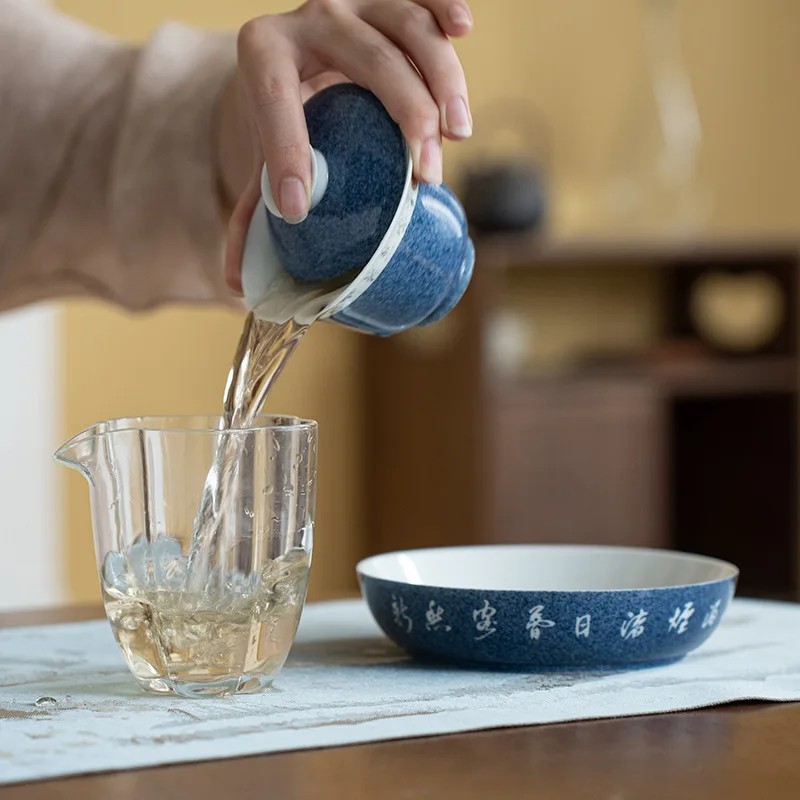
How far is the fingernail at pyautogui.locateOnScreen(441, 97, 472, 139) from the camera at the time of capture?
2.85 ft

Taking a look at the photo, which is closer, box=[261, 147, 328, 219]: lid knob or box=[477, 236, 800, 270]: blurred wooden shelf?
box=[261, 147, 328, 219]: lid knob

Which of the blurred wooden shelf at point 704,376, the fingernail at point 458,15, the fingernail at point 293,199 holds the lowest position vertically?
the blurred wooden shelf at point 704,376

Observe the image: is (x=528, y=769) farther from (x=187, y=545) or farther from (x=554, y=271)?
(x=554, y=271)

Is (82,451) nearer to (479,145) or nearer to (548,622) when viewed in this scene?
(548,622)

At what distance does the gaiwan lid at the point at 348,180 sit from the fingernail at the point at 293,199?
0.02m

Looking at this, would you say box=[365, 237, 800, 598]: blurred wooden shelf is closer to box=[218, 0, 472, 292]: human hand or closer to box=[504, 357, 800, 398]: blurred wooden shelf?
box=[504, 357, 800, 398]: blurred wooden shelf

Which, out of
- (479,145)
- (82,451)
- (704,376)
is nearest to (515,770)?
(82,451)

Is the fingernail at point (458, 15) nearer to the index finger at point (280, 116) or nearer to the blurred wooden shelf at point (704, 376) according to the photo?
the index finger at point (280, 116)

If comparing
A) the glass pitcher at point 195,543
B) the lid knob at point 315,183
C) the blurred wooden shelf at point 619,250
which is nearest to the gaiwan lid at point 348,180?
the lid knob at point 315,183

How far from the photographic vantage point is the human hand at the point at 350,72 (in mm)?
849

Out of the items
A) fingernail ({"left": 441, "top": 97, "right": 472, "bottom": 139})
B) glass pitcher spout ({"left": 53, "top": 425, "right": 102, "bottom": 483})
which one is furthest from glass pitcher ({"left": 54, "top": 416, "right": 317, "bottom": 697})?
fingernail ({"left": 441, "top": 97, "right": 472, "bottom": 139})

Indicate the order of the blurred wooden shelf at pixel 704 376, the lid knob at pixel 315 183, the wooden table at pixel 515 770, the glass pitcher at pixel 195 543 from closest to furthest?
the wooden table at pixel 515 770 < the glass pitcher at pixel 195 543 < the lid knob at pixel 315 183 < the blurred wooden shelf at pixel 704 376

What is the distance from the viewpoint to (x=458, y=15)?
90 cm

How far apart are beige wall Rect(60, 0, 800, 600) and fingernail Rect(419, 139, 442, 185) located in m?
1.94
